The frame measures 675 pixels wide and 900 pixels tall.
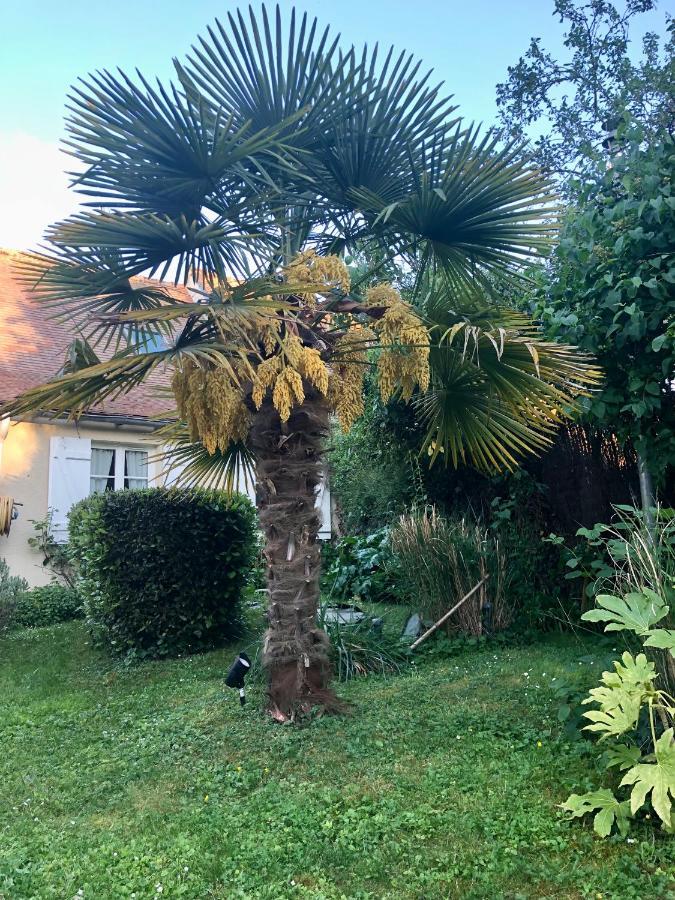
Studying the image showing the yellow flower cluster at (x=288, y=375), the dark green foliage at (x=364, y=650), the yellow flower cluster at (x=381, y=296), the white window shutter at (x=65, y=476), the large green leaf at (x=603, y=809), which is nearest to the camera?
Result: the large green leaf at (x=603, y=809)

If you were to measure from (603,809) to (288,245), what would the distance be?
4028mm

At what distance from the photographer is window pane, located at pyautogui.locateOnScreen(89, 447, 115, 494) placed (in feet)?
39.3

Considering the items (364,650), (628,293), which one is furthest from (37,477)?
(628,293)

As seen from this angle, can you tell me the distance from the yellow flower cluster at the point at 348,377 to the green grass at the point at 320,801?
6.74 ft

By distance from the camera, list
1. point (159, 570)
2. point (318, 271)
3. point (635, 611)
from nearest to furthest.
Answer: point (635, 611), point (318, 271), point (159, 570)

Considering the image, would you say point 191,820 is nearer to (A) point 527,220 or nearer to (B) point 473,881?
(B) point 473,881

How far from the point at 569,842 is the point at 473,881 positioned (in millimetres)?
497

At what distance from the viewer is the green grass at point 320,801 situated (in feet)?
9.73

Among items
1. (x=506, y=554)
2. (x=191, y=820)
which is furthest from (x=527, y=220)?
(x=191, y=820)

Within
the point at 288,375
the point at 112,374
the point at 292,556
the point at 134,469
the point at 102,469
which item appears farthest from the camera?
the point at 134,469

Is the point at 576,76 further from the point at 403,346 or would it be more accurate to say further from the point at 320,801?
the point at 320,801

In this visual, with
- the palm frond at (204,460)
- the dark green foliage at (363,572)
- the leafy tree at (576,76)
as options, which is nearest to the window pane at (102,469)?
the dark green foliage at (363,572)

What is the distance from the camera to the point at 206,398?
416 centimetres

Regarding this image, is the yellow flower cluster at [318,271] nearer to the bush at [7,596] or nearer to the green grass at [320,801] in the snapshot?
the green grass at [320,801]
